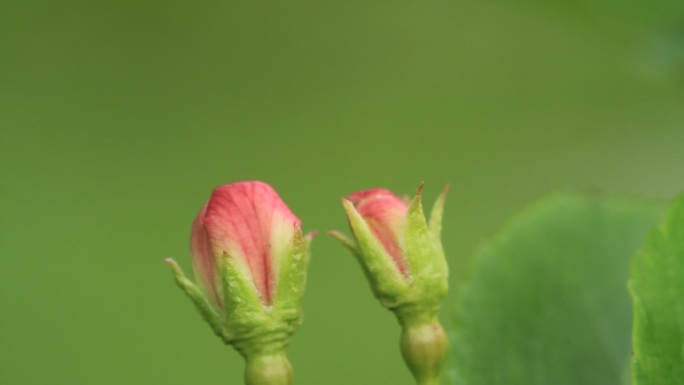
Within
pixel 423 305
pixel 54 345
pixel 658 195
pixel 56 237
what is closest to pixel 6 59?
pixel 56 237

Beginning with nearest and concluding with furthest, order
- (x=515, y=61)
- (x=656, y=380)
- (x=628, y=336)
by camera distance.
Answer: (x=656, y=380) < (x=628, y=336) < (x=515, y=61)

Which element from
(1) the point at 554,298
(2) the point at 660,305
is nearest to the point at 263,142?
(1) the point at 554,298

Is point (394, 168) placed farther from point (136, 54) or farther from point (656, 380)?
point (656, 380)

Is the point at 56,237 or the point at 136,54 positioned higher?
the point at 136,54

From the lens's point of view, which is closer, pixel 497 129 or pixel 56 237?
pixel 56 237

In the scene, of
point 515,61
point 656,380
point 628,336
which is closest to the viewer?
point 656,380

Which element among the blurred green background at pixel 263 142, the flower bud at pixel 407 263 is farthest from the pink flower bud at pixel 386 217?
the blurred green background at pixel 263 142
